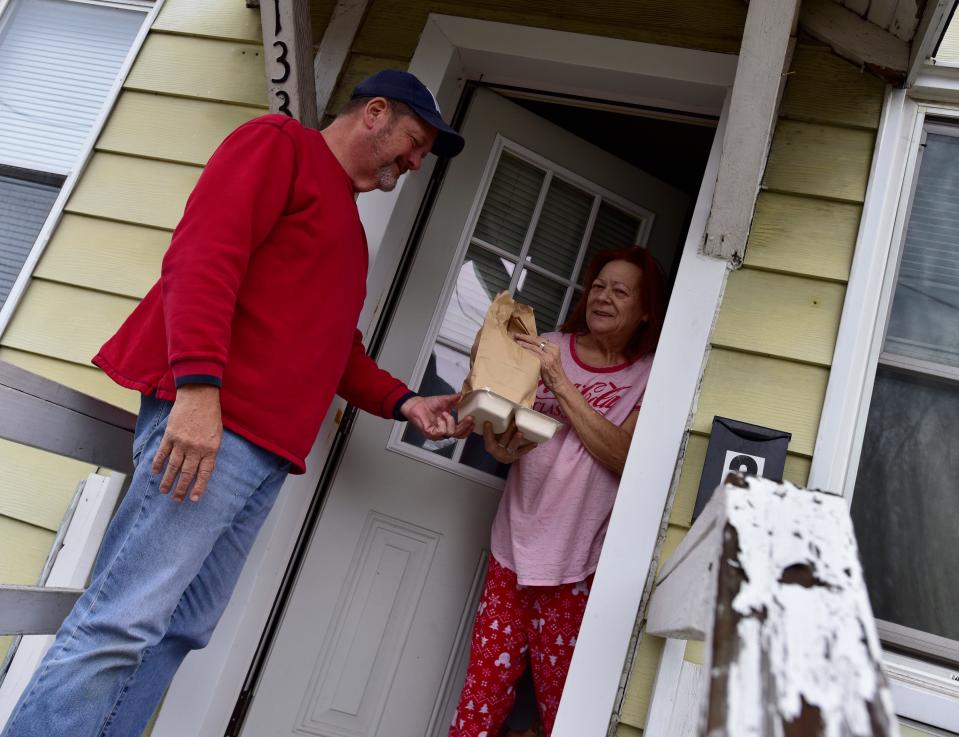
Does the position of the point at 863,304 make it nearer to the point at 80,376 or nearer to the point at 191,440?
the point at 191,440

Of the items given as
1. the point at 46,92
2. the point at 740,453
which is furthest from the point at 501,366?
the point at 46,92

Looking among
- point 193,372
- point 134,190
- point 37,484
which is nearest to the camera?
point 193,372

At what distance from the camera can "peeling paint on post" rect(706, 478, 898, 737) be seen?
59cm

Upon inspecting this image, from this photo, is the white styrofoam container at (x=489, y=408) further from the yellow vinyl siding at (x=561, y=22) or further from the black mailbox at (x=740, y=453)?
the yellow vinyl siding at (x=561, y=22)

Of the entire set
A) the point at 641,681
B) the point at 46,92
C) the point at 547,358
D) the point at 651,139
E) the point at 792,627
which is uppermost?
the point at 651,139

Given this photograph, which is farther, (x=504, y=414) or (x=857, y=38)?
(x=857, y=38)

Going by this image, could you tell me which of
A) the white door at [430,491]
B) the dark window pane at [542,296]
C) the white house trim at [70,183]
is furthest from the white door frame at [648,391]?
the white house trim at [70,183]

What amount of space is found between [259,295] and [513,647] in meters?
1.10

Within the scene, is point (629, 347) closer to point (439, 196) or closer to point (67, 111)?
point (439, 196)

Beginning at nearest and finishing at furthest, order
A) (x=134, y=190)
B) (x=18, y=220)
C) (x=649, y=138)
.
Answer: (x=134, y=190)
(x=18, y=220)
(x=649, y=138)

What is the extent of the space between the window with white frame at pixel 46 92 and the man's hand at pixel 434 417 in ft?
4.61

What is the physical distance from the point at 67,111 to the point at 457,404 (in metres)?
1.79

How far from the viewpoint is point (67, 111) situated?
2.62 meters

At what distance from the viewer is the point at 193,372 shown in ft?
4.28
